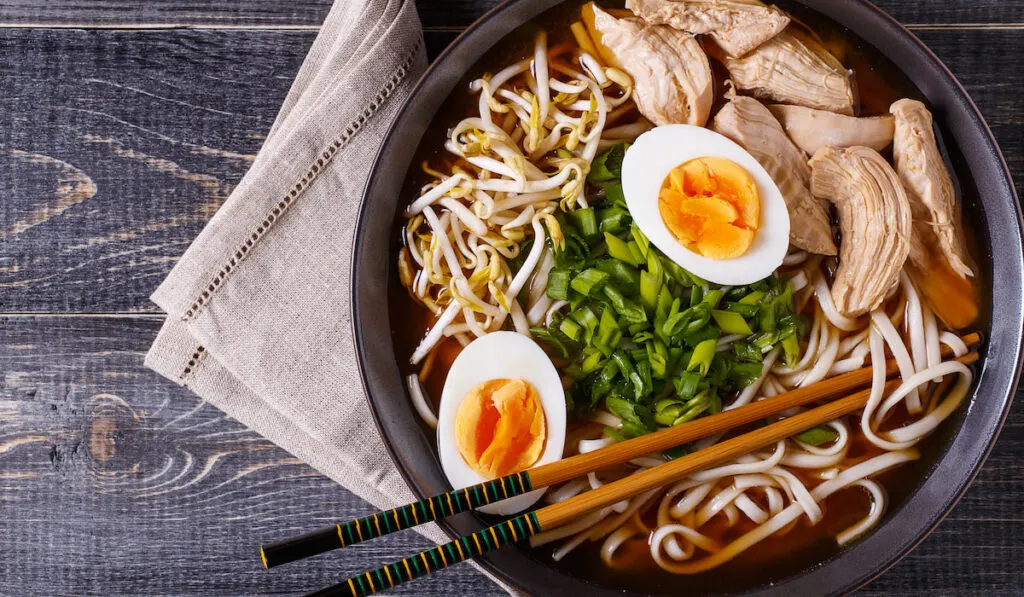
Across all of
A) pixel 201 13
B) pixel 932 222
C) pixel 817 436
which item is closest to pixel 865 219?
pixel 932 222

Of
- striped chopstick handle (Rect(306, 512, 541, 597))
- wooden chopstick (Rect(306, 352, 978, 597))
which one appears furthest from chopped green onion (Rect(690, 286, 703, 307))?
striped chopstick handle (Rect(306, 512, 541, 597))

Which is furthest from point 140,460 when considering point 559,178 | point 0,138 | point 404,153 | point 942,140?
point 942,140

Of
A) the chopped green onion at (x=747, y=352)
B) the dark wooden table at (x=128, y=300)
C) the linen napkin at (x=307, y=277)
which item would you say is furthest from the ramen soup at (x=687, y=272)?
the dark wooden table at (x=128, y=300)

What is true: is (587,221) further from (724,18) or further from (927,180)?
(927,180)

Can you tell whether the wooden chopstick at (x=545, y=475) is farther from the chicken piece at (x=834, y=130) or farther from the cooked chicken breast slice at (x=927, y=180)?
the chicken piece at (x=834, y=130)

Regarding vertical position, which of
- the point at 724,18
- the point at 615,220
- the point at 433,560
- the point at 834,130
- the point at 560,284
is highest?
the point at 724,18
